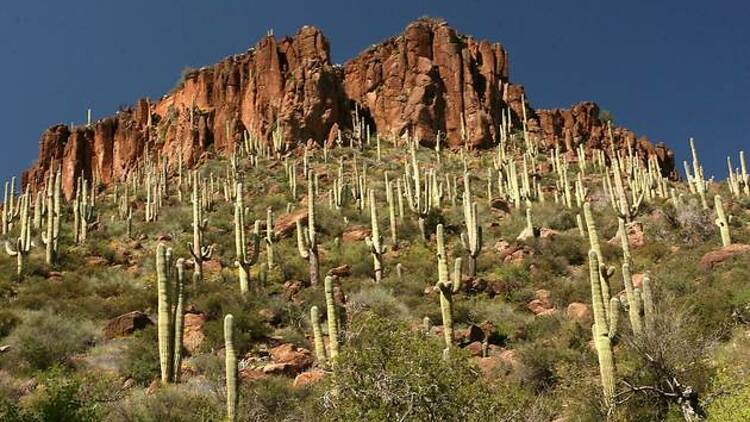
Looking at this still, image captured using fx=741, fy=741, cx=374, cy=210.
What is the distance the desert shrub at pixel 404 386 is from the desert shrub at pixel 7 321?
32.8ft

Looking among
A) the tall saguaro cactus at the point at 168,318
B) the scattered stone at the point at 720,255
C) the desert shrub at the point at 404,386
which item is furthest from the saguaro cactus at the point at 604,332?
the tall saguaro cactus at the point at 168,318

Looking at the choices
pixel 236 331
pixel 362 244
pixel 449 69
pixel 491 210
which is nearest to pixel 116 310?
pixel 236 331

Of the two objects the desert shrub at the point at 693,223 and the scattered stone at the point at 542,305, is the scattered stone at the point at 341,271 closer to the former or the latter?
the scattered stone at the point at 542,305

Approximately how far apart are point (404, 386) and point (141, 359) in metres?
7.39

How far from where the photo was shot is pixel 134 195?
40.2 metres

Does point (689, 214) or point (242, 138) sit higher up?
point (242, 138)

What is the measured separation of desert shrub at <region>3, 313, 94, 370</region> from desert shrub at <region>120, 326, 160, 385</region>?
1182mm

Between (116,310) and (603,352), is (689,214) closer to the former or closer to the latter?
(603,352)

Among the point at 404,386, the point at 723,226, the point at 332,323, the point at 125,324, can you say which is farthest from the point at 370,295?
the point at 723,226

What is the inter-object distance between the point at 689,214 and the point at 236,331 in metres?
17.1

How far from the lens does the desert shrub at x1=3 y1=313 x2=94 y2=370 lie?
15.1 metres

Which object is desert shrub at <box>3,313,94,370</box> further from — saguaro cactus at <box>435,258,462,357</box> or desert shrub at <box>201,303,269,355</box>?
saguaro cactus at <box>435,258,462,357</box>

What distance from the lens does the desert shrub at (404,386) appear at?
9828 mm

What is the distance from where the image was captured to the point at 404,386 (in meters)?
9.91
